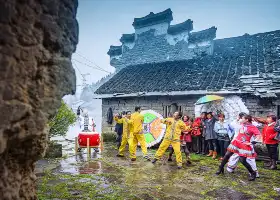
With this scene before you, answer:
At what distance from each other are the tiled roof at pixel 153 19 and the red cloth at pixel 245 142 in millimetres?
12195

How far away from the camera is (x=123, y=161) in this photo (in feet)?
25.6

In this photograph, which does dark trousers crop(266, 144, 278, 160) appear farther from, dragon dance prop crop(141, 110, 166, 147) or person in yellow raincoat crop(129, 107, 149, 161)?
dragon dance prop crop(141, 110, 166, 147)

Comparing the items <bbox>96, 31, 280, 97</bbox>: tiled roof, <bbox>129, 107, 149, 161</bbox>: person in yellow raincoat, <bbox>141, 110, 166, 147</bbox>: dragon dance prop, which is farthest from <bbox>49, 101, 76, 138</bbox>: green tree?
Result: <bbox>96, 31, 280, 97</bbox>: tiled roof

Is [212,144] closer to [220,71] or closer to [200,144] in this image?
[200,144]

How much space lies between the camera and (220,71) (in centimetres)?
1123

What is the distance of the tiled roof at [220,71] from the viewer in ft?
31.7

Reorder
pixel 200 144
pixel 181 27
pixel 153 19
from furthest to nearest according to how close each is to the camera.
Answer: pixel 153 19, pixel 181 27, pixel 200 144

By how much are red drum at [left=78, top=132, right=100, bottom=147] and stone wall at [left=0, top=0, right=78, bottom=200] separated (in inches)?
240

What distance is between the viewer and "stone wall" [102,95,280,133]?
9055 millimetres

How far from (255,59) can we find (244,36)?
4.63m

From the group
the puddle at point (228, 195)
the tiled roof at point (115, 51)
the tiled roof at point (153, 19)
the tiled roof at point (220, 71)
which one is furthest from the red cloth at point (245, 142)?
the tiled roof at point (115, 51)

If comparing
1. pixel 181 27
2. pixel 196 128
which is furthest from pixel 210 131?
pixel 181 27

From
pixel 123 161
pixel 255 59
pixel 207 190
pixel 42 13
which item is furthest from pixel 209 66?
pixel 42 13

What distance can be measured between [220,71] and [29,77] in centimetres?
1074
